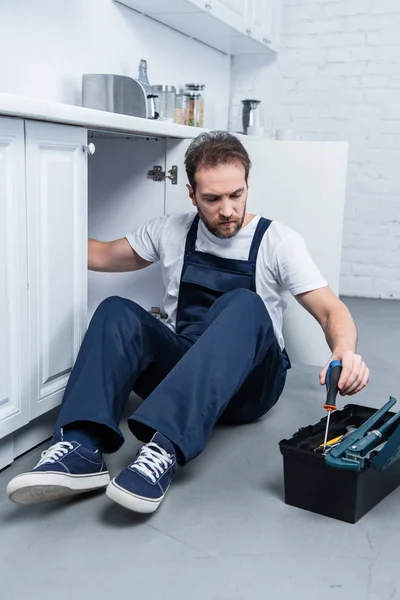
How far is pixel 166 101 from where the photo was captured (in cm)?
284

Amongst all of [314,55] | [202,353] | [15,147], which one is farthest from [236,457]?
[314,55]

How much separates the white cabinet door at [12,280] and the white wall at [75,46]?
2.35 feet

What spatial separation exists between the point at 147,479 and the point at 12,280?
0.53 meters

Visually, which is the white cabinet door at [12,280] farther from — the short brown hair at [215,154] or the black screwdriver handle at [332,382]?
the black screwdriver handle at [332,382]

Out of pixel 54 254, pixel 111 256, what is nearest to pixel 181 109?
pixel 111 256

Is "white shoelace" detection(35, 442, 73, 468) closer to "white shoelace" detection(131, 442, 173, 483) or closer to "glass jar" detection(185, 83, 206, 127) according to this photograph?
"white shoelace" detection(131, 442, 173, 483)

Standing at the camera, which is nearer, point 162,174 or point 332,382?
point 332,382

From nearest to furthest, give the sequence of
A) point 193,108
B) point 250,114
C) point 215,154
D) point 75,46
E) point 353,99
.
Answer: point 215,154 → point 75,46 → point 193,108 → point 250,114 → point 353,99

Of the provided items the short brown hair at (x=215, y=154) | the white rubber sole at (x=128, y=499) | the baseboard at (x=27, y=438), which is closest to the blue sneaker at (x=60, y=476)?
the white rubber sole at (x=128, y=499)

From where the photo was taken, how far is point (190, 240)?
2016 millimetres

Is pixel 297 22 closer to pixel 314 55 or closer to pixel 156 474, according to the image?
pixel 314 55

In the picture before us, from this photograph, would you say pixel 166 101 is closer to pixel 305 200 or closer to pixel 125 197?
pixel 125 197

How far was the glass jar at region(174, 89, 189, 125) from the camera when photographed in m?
2.89

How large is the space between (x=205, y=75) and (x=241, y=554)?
10.0ft
